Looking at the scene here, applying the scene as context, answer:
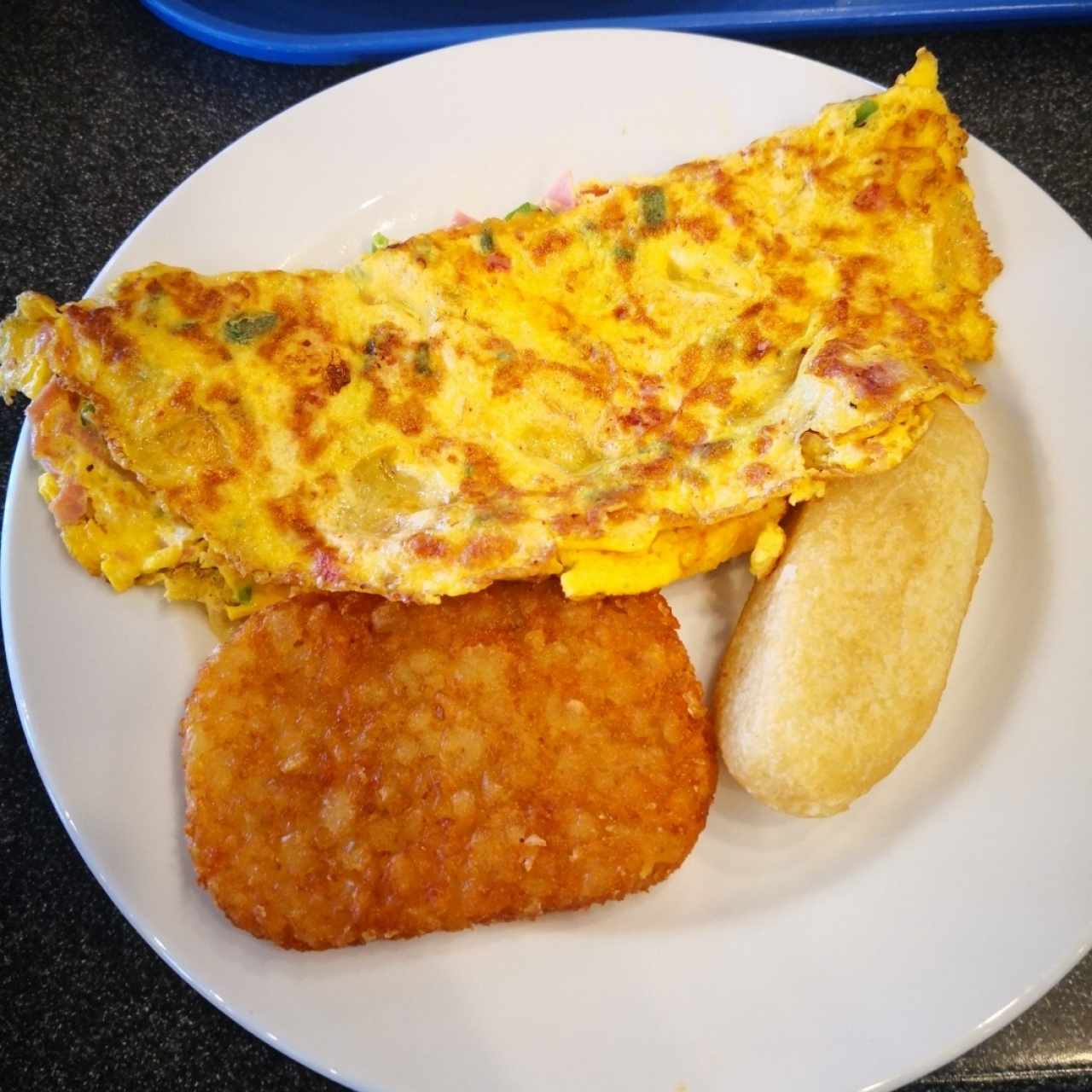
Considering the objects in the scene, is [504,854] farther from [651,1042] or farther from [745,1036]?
[745,1036]

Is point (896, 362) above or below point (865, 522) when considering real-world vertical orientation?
above

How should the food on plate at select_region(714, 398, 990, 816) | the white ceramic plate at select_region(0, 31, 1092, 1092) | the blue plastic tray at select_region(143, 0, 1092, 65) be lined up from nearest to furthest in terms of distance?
the white ceramic plate at select_region(0, 31, 1092, 1092) < the food on plate at select_region(714, 398, 990, 816) < the blue plastic tray at select_region(143, 0, 1092, 65)

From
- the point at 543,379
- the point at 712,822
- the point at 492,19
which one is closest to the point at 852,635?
the point at 712,822

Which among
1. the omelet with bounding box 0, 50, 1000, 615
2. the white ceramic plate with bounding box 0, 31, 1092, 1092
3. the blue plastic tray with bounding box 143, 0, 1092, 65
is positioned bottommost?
the white ceramic plate with bounding box 0, 31, 1092, 1092

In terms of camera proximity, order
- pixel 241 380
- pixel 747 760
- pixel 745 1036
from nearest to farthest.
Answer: pixel 745 1036
pixel 747 760
pixel 241 380

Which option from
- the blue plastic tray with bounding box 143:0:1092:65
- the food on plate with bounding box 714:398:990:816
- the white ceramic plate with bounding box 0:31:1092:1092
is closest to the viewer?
the white ceramic plate with bounding box 0:31:1092:1092

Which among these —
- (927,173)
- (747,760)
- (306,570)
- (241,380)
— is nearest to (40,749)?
(306,570)

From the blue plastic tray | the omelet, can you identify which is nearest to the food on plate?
the omelet

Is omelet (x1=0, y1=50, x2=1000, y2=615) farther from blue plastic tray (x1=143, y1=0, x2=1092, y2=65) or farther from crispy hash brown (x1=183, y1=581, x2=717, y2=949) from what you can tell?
blue plastic tray (x1=143, y1=0, x2=1092, y2=65)
